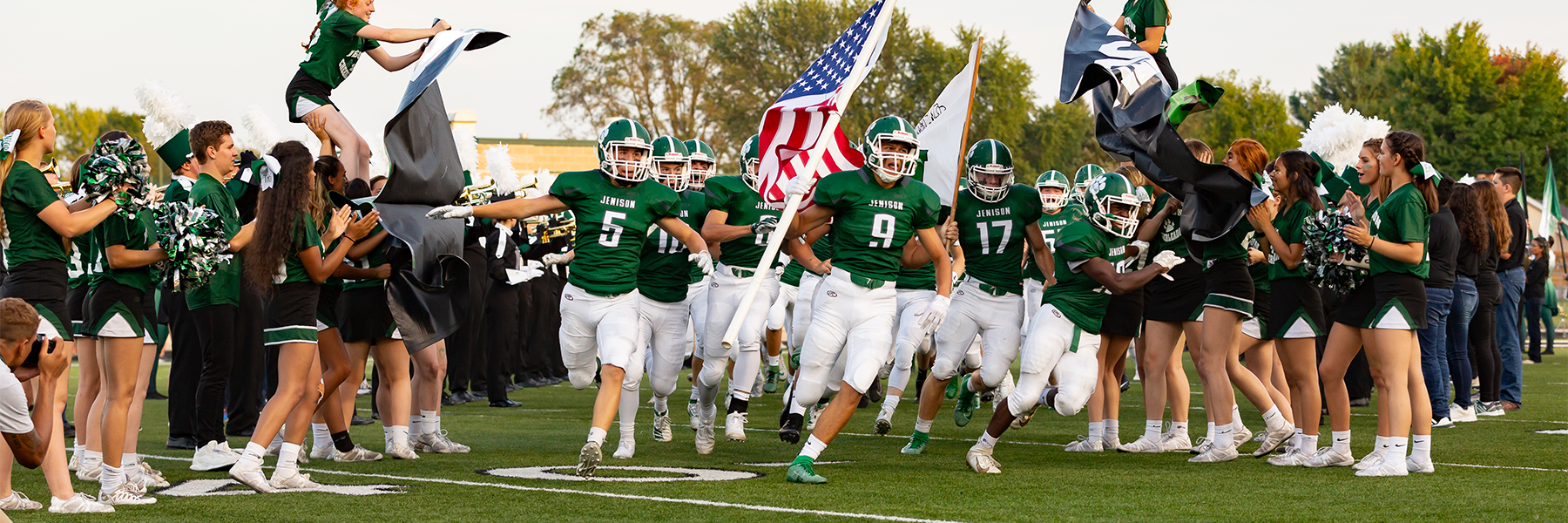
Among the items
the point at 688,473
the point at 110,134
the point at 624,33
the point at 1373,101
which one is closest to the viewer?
the point at 110,134

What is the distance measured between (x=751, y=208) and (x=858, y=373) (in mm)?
3135

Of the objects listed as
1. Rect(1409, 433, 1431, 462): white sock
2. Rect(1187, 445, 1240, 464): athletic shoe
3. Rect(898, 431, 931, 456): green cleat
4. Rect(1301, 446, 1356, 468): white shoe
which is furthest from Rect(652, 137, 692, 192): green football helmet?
Rect(1409, 433, 1431, 462): white sock

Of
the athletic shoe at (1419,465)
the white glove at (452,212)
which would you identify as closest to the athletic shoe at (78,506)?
the white glove at (452,212)

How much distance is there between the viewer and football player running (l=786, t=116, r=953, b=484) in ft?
25.1

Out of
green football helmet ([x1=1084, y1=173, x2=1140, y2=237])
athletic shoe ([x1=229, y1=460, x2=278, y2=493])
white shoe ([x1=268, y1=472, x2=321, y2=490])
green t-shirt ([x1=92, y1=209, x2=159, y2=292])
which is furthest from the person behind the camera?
green football helmet ([x1=1084, y1=173, x2=1140, y2=237])

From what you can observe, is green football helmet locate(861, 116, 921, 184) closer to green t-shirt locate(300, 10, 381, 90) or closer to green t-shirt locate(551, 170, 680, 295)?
green t-shirt locate(551, 170, 680, 295)

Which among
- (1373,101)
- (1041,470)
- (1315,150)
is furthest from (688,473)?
(1373,101)

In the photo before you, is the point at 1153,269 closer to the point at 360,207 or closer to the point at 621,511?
the point at 621,511

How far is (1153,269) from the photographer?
7.99 metres

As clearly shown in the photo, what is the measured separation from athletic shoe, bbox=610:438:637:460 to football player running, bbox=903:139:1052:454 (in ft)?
5.41

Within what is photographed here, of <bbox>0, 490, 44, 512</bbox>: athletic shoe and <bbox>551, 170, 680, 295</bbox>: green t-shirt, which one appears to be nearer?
<bbox>0, 490, 44, 512</bbox>: athletic shoe

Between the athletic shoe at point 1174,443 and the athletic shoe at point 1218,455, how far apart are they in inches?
21.5

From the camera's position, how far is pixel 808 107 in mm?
9328

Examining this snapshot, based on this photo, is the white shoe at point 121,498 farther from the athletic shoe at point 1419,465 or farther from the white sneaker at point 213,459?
the athletic shoe at point 1419,465
